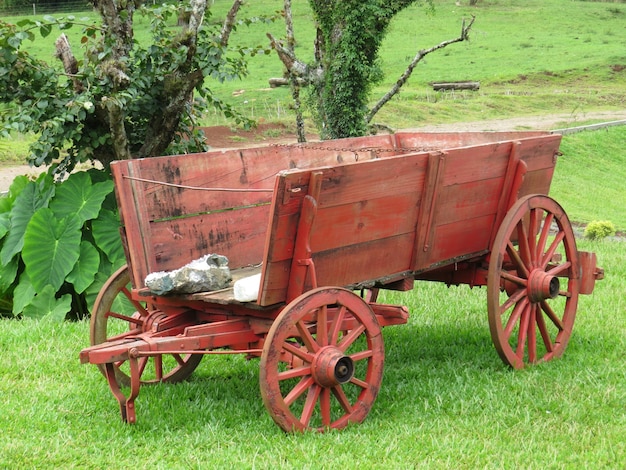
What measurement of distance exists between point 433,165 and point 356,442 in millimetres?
1550

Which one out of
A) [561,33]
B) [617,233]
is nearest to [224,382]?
[617,233]

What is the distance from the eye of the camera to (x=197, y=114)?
27.9 feet

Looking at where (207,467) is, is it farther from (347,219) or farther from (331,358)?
(347,219)

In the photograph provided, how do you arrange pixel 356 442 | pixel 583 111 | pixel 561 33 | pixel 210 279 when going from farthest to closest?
pixel 561 33 < pixel 583 111 < pixel 210 279 < pixel 356 442

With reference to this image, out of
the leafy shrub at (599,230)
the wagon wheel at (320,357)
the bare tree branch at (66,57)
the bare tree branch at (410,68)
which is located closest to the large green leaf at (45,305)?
the bare tree branch at (66,57)

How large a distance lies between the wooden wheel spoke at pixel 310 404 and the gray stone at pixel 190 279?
791 millimetres

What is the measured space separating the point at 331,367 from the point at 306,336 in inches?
7.4

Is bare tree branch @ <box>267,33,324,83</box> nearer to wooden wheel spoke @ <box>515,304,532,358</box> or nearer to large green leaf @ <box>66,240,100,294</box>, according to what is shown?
large green leaf @ <box>66,240,100,294</box>

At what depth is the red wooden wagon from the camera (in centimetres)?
438

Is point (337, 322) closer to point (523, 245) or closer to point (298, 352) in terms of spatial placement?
point (298, 352)

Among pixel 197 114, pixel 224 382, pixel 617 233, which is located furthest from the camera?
pixel 617 233

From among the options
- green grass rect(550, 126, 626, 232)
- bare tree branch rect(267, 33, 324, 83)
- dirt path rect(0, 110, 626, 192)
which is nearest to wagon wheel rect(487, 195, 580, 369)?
bare tree branch rect(267, 33, 324, 83)

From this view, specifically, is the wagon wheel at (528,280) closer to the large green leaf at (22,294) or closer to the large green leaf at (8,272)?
the large green leaf at (22,294)

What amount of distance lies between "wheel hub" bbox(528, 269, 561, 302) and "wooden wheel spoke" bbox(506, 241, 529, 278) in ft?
0.16
